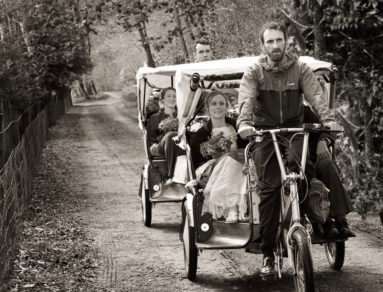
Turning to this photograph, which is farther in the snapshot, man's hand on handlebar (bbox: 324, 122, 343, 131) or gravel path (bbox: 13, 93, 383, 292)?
gravel path (bbox: 13, 93, 383, 292)

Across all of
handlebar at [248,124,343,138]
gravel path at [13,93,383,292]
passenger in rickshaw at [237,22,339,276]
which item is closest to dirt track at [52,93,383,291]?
gravel path at [13,93,383,292]

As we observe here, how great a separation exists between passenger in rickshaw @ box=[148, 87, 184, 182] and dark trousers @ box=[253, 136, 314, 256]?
388cm

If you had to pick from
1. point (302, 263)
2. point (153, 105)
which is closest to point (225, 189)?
point (302, 263)

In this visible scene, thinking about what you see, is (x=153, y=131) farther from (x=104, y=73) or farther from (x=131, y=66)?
(x=104, y=73)

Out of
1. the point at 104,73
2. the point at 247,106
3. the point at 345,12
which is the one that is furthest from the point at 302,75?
the point at 104,73

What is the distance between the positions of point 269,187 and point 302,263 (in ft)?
3.04

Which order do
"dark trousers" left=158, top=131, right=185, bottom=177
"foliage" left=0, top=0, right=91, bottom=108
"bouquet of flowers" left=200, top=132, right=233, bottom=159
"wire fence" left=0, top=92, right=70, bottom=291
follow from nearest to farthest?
"wire fence" left=0, top=92, right=70, bottom=291
"bouquet of flowers" left=200, top=132, right=233, bottom=159
"dark trousers" left=158, top=131, right=185, bottom=177
"foliage" left=0, top=0, right=91, bottom=108

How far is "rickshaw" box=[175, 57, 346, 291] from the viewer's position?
6309 millimetres

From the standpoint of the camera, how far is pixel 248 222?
293 inches

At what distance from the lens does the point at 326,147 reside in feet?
24.3

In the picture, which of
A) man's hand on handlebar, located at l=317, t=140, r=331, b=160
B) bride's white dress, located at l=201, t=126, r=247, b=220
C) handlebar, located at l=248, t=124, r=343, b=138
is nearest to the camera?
handlebar, located at l=248, t=124, r=343, b=138

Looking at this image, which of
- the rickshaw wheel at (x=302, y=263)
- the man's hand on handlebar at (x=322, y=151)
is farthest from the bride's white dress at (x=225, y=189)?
the rickshaw wheel at (x=302, y=263)

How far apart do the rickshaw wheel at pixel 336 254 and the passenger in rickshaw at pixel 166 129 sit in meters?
3.20

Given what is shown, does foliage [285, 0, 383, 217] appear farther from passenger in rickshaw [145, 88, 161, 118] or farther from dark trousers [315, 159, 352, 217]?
dark trousers [315, 159, 352, 217]
